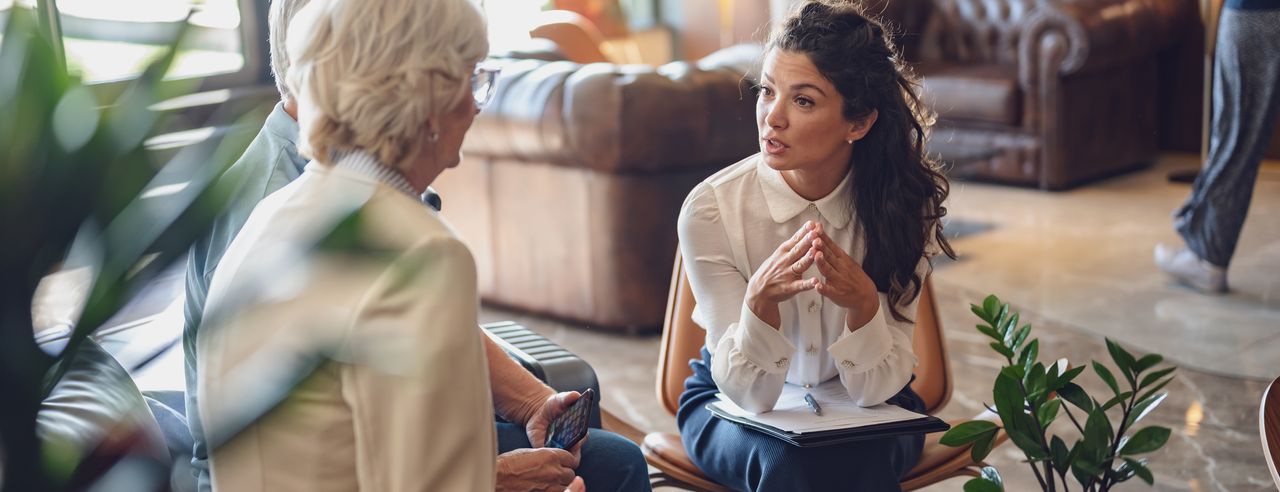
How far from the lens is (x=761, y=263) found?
188 centimetres

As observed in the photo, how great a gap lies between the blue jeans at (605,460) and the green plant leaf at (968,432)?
53 cm

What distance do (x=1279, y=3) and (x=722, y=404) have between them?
9.21ft

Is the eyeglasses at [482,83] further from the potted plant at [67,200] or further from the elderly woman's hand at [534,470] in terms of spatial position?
the potted plant at [67,200]

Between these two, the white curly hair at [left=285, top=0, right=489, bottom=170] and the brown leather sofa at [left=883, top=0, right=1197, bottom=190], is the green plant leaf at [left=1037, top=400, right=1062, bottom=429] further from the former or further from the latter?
the brown leather sofa at [left=883, top=0, right=1197, bottom=190]

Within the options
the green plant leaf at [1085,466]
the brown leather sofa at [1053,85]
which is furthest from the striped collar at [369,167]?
the brown leather sofa at [1053,85]

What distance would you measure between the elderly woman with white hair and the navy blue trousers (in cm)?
63

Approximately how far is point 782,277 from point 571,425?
0.35m

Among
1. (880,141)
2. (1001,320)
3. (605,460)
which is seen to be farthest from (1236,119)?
(605,460)

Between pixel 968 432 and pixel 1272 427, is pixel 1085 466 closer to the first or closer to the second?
pixel 968 432

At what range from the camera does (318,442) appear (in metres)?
1.15

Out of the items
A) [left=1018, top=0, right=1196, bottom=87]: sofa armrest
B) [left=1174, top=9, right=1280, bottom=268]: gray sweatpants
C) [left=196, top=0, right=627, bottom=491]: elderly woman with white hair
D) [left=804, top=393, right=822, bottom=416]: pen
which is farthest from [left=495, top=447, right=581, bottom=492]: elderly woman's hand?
[left=1018, top=0, right=1196, bottom=87]: sofa armrest

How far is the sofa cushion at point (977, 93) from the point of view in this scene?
561 centimetres

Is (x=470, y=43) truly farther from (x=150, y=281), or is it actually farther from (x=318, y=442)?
(x=150, y=281)

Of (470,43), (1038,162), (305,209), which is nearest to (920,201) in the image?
(470,43)
